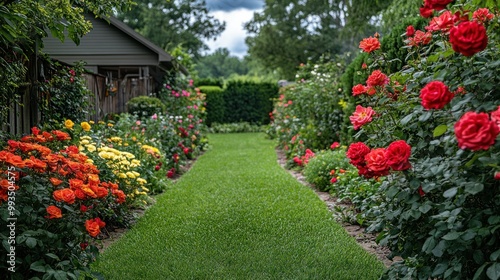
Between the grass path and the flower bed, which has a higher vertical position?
the flower bed

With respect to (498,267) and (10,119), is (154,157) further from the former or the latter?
(498,267)

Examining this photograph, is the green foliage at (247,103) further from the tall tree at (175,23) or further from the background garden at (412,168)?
the background garden at (412,168)

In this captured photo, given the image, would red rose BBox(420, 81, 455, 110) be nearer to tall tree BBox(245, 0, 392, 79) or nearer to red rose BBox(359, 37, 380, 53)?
red rose BBox(359, 37, 380, 53)

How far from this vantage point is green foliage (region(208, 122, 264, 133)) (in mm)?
21656

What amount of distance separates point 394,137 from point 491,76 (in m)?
0.83

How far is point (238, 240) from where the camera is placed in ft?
15.7

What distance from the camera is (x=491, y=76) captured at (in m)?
2.56

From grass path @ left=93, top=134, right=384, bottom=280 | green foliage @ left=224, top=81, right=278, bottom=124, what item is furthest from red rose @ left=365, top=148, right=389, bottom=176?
green foliage @ left=224, top=81, right=278, bottom=124

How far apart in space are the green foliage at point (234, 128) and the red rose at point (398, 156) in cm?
1896

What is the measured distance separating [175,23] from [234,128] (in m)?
18.1

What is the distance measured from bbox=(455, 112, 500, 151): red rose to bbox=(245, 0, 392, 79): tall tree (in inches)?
1261

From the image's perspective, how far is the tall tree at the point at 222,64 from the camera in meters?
53.9

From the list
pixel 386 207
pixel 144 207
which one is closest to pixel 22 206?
pixel 386 207

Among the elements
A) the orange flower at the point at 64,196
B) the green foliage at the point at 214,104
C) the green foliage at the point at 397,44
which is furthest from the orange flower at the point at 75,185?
the green foliage at the point at 214,104
